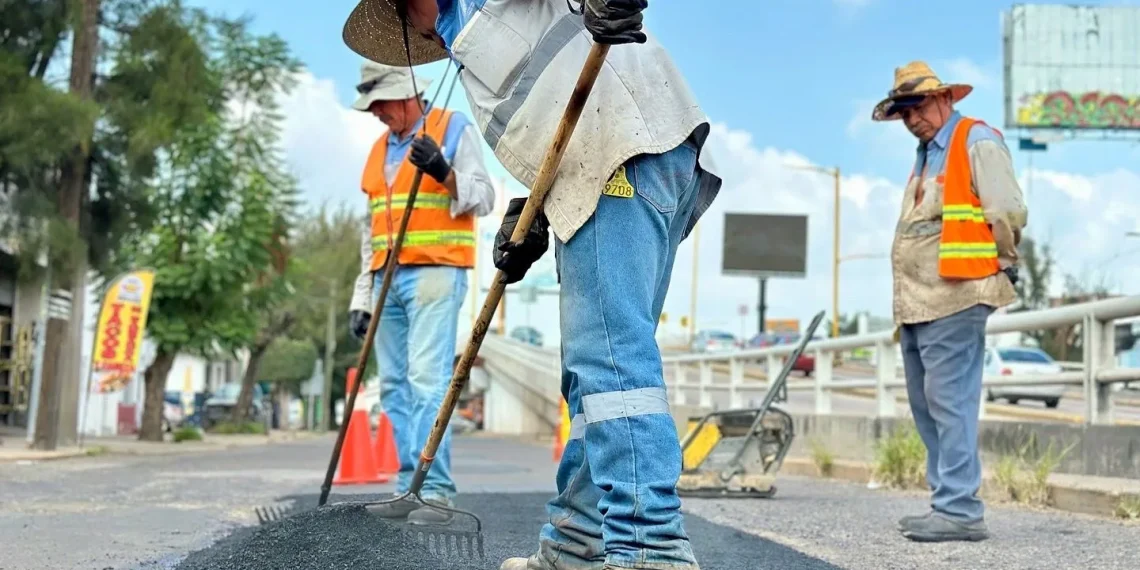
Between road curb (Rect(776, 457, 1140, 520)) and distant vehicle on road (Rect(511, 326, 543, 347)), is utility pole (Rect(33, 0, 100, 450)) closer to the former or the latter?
road curb (Rect(776, 457, 1140, 520))

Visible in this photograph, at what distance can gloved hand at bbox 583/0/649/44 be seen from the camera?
268 centimetres

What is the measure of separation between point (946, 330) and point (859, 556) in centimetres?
118

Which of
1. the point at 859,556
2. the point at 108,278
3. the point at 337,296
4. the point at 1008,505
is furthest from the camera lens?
the point at 337,296

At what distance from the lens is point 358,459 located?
9508 mm

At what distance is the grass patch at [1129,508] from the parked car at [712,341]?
53.1 m

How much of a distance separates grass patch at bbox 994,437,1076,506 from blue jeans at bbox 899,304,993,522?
123cm

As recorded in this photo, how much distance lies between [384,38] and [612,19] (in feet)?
4.89

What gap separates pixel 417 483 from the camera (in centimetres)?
416

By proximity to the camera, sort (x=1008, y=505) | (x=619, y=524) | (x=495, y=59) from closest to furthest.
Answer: (x=619, y=524) < (x=495, y=59) < (x=1008, y=505)

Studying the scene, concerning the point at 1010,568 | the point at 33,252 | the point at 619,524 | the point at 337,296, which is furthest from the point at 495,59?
the point at 337,296

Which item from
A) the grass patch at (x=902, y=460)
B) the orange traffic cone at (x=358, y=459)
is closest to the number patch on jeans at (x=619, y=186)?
the grass patch at (x=902, y=460)

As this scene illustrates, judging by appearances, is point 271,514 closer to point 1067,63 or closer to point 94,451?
point 94,451

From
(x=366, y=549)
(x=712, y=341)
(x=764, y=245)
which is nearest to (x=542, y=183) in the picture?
(x=366, y=549)

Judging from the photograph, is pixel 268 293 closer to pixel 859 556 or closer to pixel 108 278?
pixel 108 278
